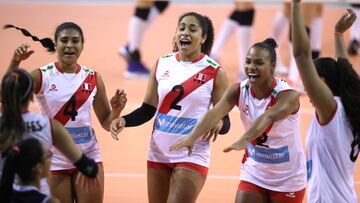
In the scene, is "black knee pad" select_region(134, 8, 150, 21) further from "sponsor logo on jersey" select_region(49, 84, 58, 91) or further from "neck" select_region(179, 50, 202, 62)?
"sponsor logo on jersey" select_region(49, 84, 58, 91)

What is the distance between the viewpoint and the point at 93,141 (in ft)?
18.1

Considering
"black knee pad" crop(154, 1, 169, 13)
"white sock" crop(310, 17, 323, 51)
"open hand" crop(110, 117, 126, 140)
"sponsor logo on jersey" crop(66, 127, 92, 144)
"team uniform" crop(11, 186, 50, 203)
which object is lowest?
"team uniform" crop(11, 186, 50, 203)

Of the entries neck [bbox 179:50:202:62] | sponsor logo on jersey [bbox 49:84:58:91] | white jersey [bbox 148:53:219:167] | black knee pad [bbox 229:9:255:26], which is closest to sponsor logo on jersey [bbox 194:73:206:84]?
white jersey [bbox 148:53:219:167]

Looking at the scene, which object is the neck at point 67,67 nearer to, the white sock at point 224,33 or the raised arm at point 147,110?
the raised arm at point 147,110

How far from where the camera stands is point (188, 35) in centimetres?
556

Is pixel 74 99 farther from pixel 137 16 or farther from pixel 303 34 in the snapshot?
pixel 137 16

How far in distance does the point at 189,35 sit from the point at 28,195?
196 centimetres

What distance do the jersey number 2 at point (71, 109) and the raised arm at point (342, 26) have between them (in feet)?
6.10

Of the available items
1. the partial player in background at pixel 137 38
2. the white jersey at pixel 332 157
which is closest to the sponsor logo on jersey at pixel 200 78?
the white jersey at pixel 332 157

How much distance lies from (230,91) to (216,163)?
3056 millimetres

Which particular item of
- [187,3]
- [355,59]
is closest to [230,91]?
[355,59]

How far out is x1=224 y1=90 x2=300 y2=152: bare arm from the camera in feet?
14.6

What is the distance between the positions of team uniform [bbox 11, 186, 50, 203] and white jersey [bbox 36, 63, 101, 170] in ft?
4.09

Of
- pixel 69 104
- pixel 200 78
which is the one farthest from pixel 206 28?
pixel 69 104
